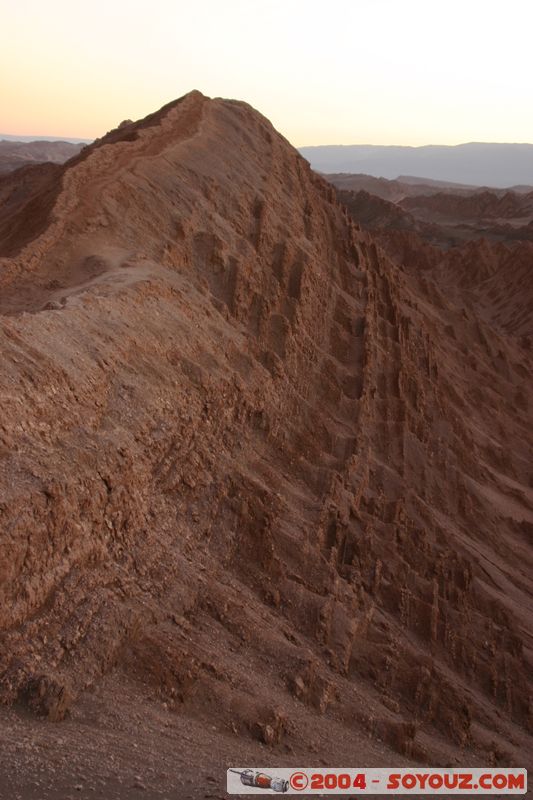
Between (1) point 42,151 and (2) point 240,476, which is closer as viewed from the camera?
(2) point 240,476

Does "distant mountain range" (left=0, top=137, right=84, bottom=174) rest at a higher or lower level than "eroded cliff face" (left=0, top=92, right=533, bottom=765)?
higher

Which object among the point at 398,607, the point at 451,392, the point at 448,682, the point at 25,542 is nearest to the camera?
the point at 25,542

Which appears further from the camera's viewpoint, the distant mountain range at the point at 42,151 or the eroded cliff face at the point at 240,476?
the distant mountain range at the point at 42,151

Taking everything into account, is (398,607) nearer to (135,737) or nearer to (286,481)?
(286,481)

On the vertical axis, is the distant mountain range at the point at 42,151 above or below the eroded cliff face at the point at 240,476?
Answer: above

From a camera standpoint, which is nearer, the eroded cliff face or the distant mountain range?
the eroded cliff face

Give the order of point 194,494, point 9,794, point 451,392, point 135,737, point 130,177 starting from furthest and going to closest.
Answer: point 451,392 → point 130,177 → point 194,494 → point 135,737 → point 9,794

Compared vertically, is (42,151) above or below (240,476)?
above

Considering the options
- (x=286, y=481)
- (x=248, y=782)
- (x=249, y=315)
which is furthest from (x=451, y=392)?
(x=248, y=782)
